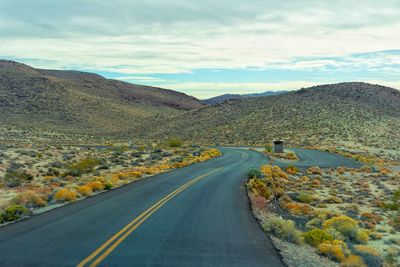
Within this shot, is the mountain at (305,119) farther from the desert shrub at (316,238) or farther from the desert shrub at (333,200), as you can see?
the desert shrub at (316,238)

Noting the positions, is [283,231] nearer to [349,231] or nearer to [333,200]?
[349,231]

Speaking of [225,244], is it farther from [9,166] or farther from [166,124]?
[166,124]

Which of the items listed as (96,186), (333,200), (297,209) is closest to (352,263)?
(297,209)

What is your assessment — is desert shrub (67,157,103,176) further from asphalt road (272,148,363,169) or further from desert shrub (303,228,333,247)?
desert shrub (303,228,333,247)

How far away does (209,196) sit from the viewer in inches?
715

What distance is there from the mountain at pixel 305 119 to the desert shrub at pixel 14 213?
72.3m

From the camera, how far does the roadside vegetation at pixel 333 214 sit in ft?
35.5

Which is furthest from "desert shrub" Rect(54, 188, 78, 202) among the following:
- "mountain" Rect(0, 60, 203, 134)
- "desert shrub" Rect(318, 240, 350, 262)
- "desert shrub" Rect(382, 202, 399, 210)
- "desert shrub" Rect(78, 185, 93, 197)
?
"mountain" Rect(0, 60, 203, 134)

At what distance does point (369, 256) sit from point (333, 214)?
7.23 metres

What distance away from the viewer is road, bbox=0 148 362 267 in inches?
330

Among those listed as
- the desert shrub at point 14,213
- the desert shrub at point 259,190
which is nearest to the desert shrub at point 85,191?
the desert shrub at point 14,213

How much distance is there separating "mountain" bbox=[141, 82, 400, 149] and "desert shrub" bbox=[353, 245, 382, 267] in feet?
232

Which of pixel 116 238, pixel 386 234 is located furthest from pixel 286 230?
pixel 386 234

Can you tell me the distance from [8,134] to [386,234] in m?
81.6
